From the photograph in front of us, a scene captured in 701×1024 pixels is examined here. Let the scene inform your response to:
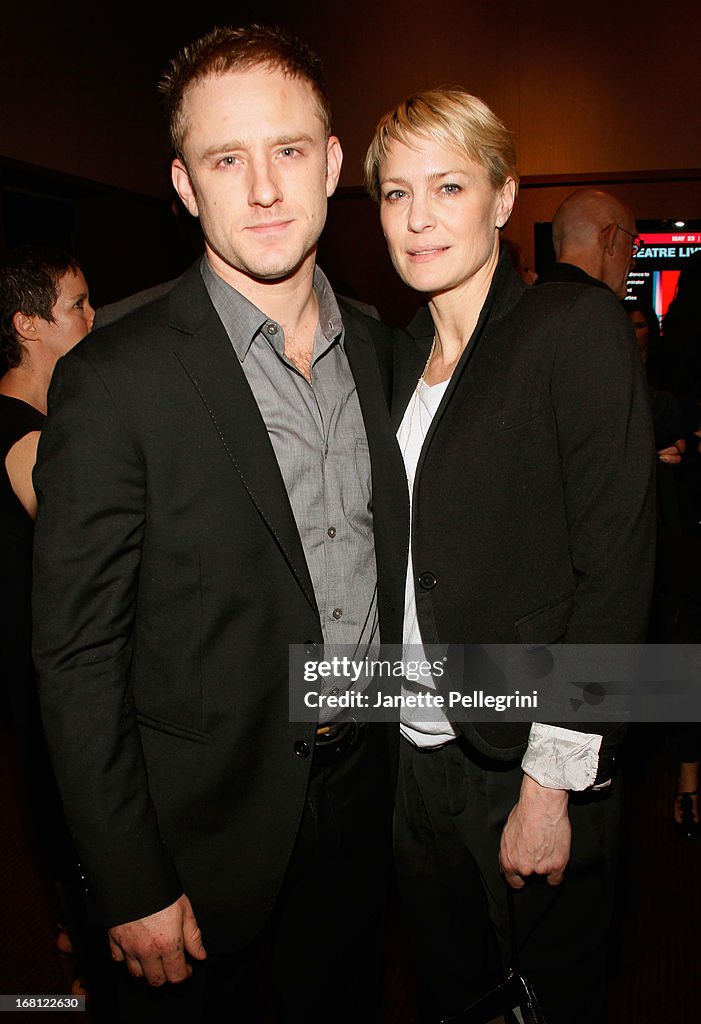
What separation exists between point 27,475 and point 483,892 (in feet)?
4.86

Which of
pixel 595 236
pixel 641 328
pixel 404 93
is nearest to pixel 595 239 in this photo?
pixel 595 236

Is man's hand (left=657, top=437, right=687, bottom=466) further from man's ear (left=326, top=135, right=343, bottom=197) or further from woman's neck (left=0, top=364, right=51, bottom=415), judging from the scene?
woman's neck (left=0, top=364, right=51, bottom=415)

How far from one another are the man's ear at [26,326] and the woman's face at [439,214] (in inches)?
57.2

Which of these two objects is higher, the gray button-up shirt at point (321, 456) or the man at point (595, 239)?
the man at point (595, 239)

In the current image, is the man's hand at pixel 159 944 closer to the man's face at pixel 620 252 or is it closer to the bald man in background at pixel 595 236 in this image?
the bald man in background at pixel 595 236

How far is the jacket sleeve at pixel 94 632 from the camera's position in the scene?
48.2 inches

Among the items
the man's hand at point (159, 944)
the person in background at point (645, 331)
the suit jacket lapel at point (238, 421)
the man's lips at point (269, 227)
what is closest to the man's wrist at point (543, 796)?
the suit jacket lapel at point (238, 421)

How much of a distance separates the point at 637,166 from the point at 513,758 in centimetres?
543

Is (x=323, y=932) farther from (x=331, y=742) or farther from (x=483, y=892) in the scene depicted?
(x=331, y=742)

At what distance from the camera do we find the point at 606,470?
1.32m

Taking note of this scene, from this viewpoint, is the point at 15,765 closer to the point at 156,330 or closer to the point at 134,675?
the point at 134,675

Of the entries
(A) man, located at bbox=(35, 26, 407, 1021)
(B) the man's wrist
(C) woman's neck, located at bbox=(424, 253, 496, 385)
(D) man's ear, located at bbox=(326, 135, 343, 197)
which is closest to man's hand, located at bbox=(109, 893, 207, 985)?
(A) man, located at bbox=(35, 26, 407, 1021)

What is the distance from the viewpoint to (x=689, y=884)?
273cm

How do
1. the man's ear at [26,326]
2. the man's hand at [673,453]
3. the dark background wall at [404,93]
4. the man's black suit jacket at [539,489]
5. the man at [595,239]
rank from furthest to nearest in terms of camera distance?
the dark background wall at [404,93]
the man at [595,239]
the man's hand at [673,453]
the man's ear at [26,326]
the man's black suit jacket at [539,489]
